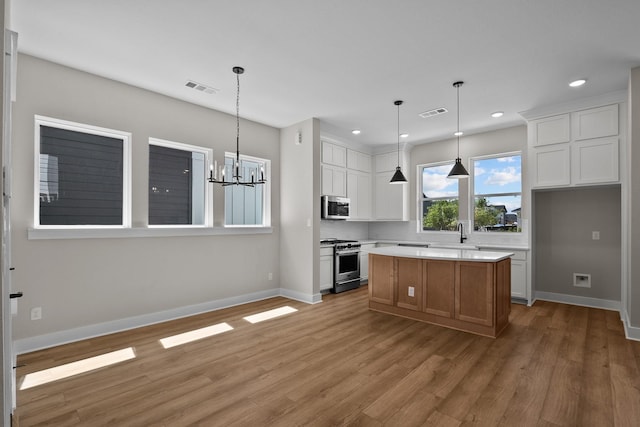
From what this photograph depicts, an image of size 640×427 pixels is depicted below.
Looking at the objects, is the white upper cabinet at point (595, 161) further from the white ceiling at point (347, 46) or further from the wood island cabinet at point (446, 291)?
the wood island cabinet at point (446, 291)

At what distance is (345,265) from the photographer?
605cm

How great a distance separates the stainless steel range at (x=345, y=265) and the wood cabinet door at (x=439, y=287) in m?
1.97

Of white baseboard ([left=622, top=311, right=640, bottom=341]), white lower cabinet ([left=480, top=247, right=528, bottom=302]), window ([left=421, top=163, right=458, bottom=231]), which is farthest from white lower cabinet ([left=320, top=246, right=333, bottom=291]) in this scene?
white baseboard ([left=622, top=311, right=640, bottom=341])

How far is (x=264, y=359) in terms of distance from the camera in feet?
10.2

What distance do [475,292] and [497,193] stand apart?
108 inches

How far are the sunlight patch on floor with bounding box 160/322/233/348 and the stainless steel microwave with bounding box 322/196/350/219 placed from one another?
2613mm

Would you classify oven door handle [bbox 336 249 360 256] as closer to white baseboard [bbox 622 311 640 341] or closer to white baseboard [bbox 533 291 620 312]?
white baseboard [bbox 533 291 620 312]

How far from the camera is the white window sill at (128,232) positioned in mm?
3295

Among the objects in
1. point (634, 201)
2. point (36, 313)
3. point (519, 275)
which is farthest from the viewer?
point (519, 275)

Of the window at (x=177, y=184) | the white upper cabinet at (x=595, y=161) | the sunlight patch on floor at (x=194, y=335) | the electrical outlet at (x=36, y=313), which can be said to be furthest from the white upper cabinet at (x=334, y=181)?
the electrical outlet at (x=36, y=313)

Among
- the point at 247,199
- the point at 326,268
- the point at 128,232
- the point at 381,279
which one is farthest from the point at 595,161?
the point at 128,232

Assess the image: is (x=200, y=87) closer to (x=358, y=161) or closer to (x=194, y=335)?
(x=194, y=335)

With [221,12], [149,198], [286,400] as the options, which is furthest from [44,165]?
[286,400]

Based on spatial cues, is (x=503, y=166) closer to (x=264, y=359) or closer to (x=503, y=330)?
(x=503, y=330)
